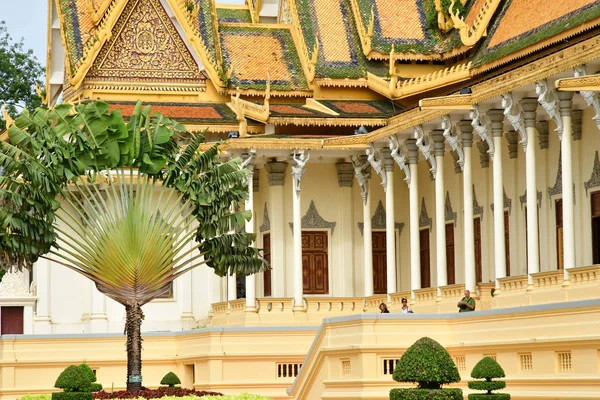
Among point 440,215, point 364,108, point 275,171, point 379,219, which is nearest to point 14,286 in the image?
point 275,171

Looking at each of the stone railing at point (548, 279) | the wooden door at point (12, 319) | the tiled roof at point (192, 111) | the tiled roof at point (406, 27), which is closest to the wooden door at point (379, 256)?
the tiled roof at point (192, 111)

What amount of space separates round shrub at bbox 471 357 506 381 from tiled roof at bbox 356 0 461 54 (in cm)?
1768

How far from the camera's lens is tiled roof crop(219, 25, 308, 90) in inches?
1635

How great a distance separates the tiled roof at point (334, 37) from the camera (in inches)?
1622

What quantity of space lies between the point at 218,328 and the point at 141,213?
4849 millimetres

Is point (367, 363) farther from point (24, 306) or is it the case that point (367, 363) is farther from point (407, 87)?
point (24, 306)

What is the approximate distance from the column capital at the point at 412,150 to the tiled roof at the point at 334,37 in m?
6.75

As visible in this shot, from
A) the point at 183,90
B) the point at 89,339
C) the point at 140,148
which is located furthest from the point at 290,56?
the point at 140,148

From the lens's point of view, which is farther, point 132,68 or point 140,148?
point 132,68

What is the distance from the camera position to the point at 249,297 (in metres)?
36.2

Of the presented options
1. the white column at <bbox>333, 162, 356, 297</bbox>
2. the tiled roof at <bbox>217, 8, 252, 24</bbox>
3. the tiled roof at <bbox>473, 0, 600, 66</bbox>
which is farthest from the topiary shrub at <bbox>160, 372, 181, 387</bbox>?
the tiled roof at <bbox>217, 8, 252, 24</bbox>

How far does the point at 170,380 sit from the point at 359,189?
9.21m

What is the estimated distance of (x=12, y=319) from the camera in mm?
41281

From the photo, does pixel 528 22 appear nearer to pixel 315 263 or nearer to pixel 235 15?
pixel 315 263
